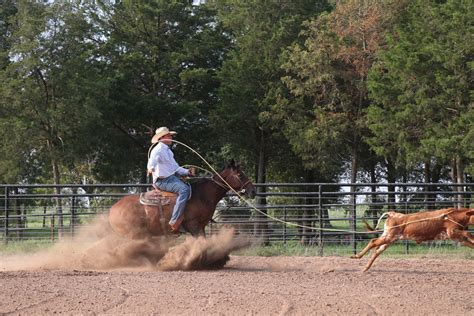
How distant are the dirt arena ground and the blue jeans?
98cm

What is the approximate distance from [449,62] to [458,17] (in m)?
1.62

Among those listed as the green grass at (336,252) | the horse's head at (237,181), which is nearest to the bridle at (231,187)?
the horse's head at (237,181)

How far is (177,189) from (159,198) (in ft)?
1.09

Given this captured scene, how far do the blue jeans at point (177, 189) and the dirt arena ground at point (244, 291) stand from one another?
3.21 feet

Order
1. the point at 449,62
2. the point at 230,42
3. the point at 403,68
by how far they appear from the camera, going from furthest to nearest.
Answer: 1. the point at 230,42
2. the point at 403,68
3. the point at 449,62

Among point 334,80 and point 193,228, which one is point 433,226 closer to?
point 193,228

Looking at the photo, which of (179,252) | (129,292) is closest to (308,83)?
(179,252)

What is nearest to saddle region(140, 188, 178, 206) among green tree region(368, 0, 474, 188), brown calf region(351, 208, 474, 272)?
brown calf region(351, 208, 474, 272)

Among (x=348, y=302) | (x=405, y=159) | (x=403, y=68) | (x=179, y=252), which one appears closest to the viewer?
(x=348, y=302)

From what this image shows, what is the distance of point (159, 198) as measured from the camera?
10984mm

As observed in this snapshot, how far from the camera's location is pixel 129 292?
318 inches

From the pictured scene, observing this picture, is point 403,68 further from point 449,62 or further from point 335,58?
point 335,58

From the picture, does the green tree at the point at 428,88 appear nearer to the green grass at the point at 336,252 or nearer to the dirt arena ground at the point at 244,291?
the green grass at the point at 336,252

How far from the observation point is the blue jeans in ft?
35.5
